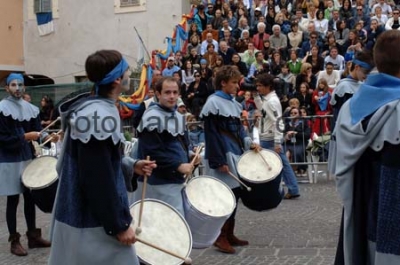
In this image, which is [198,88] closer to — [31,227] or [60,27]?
[31,227]

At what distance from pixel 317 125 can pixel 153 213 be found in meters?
8.74

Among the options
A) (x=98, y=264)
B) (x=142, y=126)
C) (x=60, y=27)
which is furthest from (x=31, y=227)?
(x=60, y=27)

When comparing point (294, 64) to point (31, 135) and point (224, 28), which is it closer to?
point (224, 28)

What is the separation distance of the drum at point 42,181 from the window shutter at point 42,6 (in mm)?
→ 21037

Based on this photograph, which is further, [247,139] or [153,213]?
[247,139]

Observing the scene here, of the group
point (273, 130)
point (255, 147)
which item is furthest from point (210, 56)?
point (255, 147)

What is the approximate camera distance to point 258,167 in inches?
294

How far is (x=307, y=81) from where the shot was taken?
16.1 meters

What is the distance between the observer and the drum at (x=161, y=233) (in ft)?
15.6

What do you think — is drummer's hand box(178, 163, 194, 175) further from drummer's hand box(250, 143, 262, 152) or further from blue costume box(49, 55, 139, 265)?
blue costume box(49, 55, 139, 265)

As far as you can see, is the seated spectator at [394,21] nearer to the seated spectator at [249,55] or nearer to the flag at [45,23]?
the seated spectator at [249,55]

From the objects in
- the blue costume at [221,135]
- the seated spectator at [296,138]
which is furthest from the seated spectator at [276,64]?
the blue costume at [221,135]

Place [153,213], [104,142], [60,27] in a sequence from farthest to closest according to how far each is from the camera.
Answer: [60,27], [153,213], [104,142]

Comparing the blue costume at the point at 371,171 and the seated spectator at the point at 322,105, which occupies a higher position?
the blue costume at the point at 371,171
